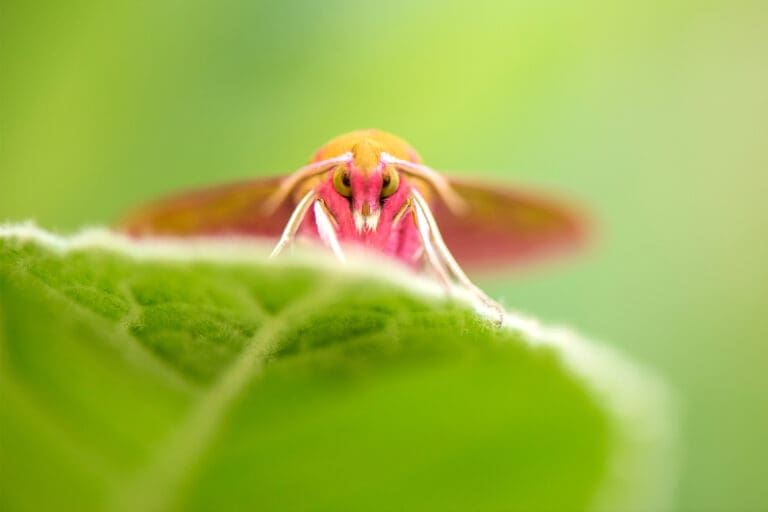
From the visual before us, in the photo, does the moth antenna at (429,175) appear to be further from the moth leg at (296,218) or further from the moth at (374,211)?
the moth leg at (296,218)

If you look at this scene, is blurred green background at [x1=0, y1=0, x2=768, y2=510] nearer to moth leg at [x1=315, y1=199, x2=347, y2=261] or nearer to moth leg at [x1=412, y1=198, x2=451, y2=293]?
moth leg at [x1=412, y1=198, x2=451, y2=293]

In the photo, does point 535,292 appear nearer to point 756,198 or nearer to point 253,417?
point 756,198

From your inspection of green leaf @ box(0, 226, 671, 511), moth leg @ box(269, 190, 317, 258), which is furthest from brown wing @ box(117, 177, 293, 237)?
green leaf @ box(0, 226, 671, 511)

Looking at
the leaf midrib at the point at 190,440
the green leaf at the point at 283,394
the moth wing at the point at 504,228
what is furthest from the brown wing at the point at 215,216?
the leaf midrib at the point at 190,440

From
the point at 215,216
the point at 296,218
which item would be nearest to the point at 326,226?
the point at 296,218

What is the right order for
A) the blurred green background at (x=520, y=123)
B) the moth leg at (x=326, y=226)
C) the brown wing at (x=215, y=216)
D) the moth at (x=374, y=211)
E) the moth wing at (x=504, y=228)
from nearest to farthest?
the moth leg at (x=326, y=226), the moth at (x=374, y=211), the brown wing at (x=215, y=216), the moth wing at (x=504, y=228), the blurred green background at (x=520, y=123)

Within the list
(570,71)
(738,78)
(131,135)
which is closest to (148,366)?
(131,135)
